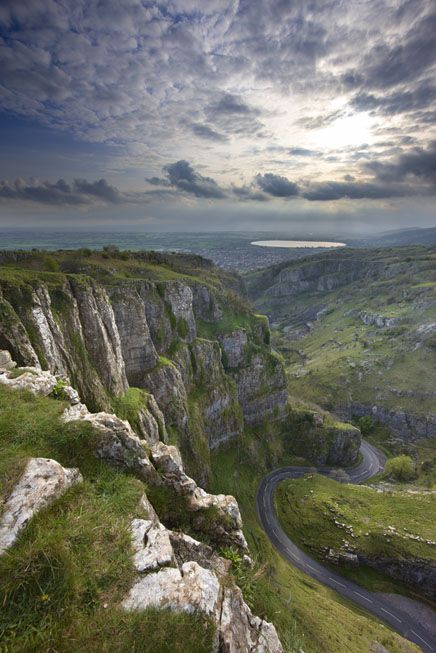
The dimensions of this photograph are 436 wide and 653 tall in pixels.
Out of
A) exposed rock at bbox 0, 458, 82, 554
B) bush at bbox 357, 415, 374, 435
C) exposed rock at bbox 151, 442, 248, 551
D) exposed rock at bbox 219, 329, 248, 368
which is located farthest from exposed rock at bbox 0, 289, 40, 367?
bush at bbox 357, 415, 374, 435

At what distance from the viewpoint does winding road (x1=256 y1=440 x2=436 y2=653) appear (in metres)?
68.1

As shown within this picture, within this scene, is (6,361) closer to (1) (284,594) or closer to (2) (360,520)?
(1) (284,594)

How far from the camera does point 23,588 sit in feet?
37.6

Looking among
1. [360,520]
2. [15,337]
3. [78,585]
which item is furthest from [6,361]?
[360,520]

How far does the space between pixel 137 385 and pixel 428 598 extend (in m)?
91.2

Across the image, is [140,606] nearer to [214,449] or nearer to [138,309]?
[138,309]

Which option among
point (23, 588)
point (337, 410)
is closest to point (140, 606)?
point (23, 588)

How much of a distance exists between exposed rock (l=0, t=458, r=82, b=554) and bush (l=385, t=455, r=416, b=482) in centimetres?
14071

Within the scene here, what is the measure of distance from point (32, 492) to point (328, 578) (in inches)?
3625

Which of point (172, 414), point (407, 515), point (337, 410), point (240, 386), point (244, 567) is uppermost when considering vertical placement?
point (244, 567)

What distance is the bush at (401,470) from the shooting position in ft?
399

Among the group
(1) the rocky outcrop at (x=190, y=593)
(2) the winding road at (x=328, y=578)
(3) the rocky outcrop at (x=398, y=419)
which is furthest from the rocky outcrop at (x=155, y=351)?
(3) the rocky outcrop at (x=398, y=419)

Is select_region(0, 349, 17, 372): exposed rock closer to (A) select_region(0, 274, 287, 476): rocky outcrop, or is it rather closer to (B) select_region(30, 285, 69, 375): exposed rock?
(A) select_region(0, 274, 287, 476): rocky outcrop

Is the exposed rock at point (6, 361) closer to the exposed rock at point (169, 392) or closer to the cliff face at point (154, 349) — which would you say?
the cliff face at point (154, 349)
